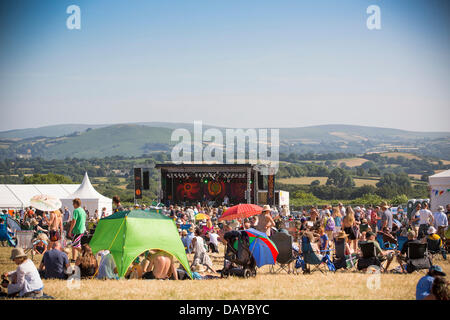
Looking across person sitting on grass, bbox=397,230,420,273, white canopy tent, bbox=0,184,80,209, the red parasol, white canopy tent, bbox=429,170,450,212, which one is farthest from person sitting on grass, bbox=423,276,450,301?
white canopy tent, bbox=0,184,80,209

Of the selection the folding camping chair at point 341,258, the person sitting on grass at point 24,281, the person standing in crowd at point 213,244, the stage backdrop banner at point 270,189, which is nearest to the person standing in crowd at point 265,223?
the folding camping chair at point 341,258

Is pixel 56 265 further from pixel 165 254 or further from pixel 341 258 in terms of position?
pixel 341 258

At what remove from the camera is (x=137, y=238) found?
9.42 meters

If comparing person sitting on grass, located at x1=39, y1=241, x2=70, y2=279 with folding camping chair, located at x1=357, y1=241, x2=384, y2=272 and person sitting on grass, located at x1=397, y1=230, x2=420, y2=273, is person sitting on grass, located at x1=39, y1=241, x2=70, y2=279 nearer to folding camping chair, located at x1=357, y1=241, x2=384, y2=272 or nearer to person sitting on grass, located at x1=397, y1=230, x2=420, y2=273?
folding camping chair, located at x1=357, y1=241, x2=384, y2=272

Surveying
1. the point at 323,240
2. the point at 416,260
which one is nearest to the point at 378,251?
the point at 416,260

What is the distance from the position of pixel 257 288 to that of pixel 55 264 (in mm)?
3099

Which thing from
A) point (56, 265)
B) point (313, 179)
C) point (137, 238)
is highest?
point (137, 238)

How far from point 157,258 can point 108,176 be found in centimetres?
12340

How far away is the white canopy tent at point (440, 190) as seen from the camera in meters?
19.4

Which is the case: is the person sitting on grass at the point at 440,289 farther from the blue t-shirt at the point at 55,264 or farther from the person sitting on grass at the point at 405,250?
the blue t-shirt at the point at 55,264

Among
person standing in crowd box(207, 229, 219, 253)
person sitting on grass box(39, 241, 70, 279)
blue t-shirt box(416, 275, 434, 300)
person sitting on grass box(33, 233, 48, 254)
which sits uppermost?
blue t-shirt box(416, 275, 434, 300)

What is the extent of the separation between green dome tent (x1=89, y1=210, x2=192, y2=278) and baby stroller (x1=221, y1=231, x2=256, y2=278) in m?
0.73

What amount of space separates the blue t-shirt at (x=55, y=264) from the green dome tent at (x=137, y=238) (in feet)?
2.77

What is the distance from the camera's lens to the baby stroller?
9.49 meters
